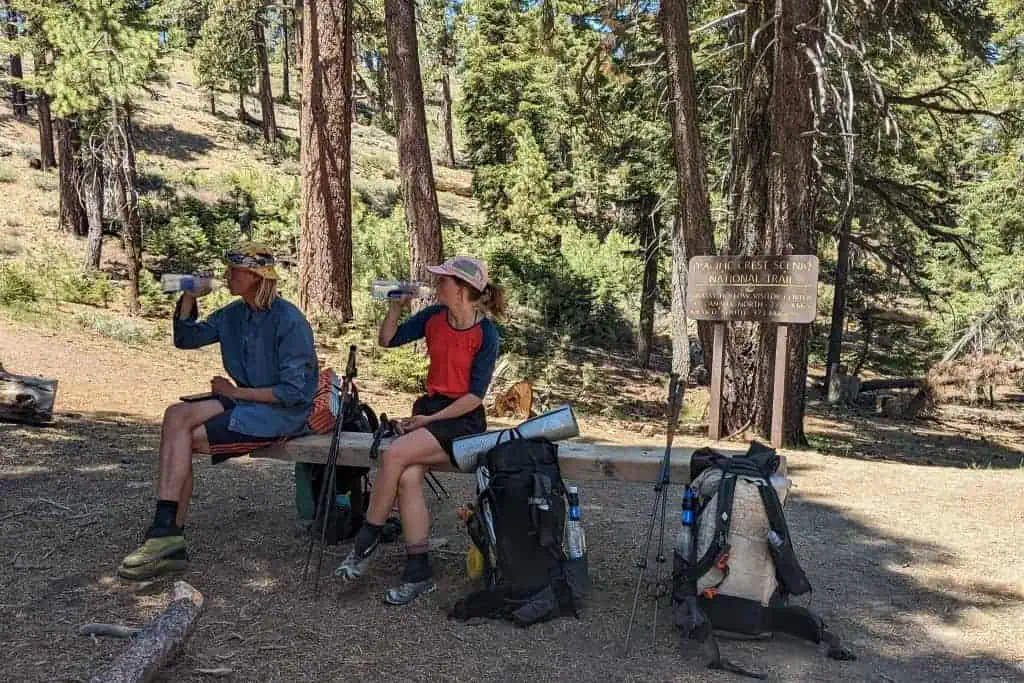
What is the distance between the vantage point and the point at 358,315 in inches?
605

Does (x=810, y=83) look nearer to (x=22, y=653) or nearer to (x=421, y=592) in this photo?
(x=421, y=592)

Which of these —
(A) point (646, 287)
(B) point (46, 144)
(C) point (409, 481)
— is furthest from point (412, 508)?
(B) point (46, 144)

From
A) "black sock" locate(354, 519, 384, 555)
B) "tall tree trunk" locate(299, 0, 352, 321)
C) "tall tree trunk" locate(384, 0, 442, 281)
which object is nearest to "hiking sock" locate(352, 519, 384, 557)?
"black sock" locate(354, 519, 384, 555)

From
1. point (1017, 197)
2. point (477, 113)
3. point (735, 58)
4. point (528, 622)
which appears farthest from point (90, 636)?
point (477, 113)

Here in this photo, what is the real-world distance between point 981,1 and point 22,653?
1339cm

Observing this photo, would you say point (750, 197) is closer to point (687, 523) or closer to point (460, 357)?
point (460, 357)

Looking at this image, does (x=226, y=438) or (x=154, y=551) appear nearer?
(x=154, y=551)

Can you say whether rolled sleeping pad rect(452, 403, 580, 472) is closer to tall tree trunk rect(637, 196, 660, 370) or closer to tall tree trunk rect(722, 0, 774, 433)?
tall tree trunk rect(722, 0, 774, 433)

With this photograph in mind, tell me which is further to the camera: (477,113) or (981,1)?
(477,113)

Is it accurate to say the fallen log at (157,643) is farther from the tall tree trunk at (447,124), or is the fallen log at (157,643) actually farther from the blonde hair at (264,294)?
the tall tree trunk at (447,124)

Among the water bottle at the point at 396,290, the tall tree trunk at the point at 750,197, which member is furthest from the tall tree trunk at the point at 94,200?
the water bottle at the point at 396,290

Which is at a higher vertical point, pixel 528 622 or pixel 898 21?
pixel 898 21

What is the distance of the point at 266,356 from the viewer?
4848mm

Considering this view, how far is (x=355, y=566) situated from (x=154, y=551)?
101cm
